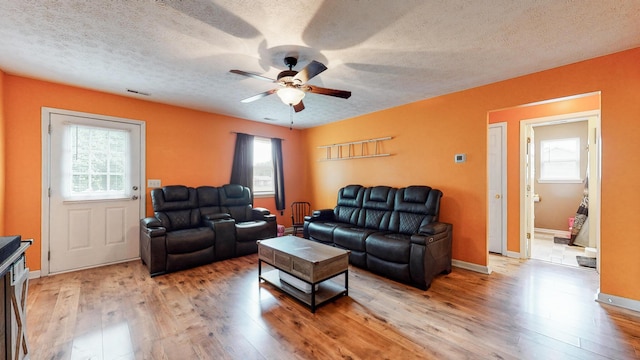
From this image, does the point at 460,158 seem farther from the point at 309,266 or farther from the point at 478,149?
the point at 309,266

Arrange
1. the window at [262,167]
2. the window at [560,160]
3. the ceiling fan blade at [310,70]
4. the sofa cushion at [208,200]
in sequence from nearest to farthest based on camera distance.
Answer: the ceiling fan blade at [310,70]
the sofa cushion at [208,200]
the window at [560,160]
the window at [262,167]

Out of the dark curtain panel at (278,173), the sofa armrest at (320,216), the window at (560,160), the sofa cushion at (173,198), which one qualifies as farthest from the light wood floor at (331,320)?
the window at (560,160)

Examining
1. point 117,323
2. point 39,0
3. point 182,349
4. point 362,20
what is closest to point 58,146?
point 39,0

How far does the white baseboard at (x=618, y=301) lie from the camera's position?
7.68ft

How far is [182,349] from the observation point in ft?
6.02

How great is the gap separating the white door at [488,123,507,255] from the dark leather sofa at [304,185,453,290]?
1.35 m

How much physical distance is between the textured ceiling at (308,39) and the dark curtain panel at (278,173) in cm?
234

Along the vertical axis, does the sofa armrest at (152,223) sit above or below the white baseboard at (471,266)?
above

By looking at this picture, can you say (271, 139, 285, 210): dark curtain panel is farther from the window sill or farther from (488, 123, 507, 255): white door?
the window sill

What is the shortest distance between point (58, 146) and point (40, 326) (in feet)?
7.51

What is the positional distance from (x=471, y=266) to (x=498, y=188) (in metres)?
1.49

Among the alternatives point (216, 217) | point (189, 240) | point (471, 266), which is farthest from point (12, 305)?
point (471, 266)

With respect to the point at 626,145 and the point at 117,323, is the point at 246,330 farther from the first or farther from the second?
the point at 626,145

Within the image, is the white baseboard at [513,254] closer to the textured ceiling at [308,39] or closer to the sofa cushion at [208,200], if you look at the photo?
the textured ceiling at [308,39]
